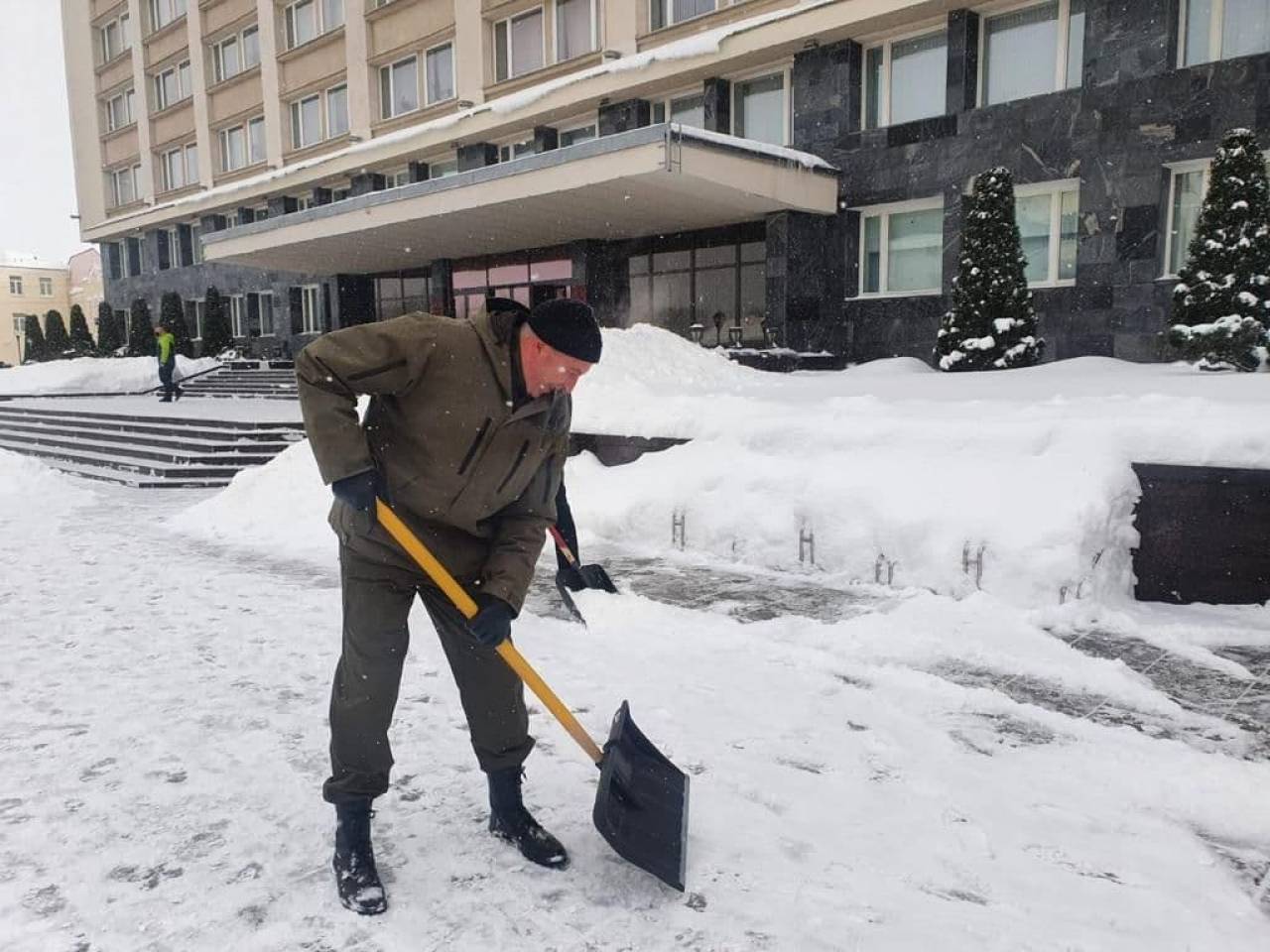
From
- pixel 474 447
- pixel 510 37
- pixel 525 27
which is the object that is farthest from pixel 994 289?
pixel 510 37

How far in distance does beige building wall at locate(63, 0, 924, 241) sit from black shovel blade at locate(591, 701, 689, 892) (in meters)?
15.1

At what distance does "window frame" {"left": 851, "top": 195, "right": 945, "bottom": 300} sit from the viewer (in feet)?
49.6

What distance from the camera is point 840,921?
7.82 feet

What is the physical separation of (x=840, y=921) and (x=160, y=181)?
132 feet

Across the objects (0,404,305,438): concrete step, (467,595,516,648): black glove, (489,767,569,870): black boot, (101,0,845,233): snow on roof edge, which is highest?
(101,0,845,233): snow on roof edge

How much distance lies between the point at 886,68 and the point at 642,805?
52.7 ft

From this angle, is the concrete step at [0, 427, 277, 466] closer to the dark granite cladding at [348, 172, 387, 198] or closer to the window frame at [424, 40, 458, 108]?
the dark granite cladding at [348, 172, 387, 198]

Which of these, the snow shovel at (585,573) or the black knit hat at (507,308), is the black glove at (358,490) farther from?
the snow shovel at (585,573)

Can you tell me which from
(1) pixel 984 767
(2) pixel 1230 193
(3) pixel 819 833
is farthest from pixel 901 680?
(2) pixel 1230 193

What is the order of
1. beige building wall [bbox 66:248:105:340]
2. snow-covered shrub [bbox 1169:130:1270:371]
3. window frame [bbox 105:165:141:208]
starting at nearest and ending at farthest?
snow-covered shrub [bbox 1169:130:1270:371] → window frame [bbox 105:165:141:208] → beige building wall [bbox 66:248:105:340]

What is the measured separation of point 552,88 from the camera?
1947 cm

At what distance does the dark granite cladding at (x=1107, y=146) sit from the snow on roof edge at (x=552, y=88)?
2.67 metres

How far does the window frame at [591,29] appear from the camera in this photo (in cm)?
1952

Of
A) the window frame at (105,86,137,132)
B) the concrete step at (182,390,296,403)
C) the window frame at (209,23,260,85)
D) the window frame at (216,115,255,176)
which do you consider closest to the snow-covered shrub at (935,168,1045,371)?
the concrete step at (182,390,296,403)
